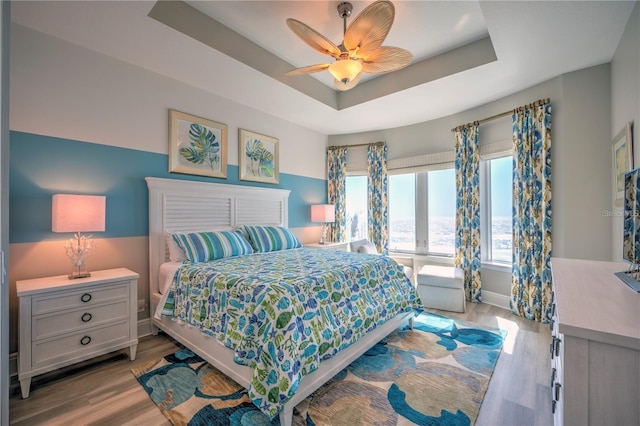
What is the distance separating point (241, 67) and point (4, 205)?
224 cm

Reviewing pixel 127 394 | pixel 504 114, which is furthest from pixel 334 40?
pixel 127 394

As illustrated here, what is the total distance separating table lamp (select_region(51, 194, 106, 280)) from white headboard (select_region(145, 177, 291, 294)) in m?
0.57

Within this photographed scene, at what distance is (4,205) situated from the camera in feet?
4.49

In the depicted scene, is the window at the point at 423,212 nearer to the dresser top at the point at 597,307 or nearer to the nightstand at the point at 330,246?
the nightstand at the point at 330,246

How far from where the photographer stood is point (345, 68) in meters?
2.12

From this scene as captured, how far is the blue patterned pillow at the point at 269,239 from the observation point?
10.8 feet

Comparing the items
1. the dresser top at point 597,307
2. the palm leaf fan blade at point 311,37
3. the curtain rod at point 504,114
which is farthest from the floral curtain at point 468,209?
the palm leaf fan blade at point 311,37

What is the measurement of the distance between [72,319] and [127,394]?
0.70m

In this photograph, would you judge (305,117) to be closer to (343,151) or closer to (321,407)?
(343,151)

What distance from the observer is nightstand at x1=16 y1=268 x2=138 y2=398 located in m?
1.82

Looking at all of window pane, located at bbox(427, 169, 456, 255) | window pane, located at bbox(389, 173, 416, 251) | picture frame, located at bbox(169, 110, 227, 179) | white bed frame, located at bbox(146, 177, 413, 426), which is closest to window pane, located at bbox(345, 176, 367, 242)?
window pane, located at bbox(389, 173, 416, 251)

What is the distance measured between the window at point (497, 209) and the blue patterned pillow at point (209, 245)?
10.7ft

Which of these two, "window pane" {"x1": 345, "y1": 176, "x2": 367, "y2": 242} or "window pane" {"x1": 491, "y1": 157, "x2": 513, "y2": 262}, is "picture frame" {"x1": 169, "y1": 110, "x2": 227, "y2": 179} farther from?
"window pane" {"x1": 491, "y1": 157, "x2": 513, "y2": 262}

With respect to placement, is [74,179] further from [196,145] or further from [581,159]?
[581,159]
